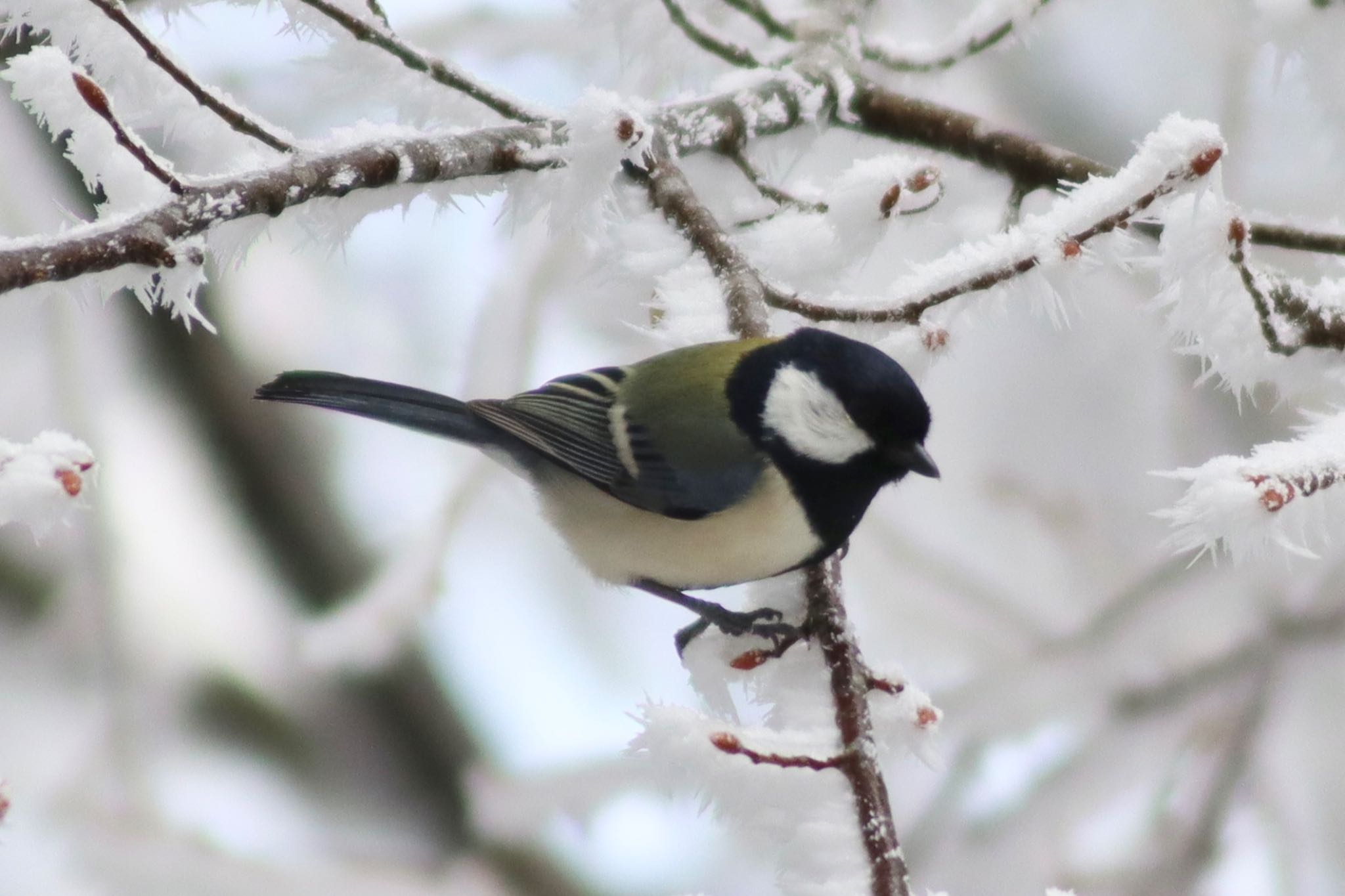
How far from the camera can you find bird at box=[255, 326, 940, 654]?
1.23 meters

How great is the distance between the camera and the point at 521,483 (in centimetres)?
219

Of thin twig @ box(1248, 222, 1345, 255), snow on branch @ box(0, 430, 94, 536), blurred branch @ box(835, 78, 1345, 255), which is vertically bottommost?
snow on branch @ box(0, 430, 94, 536)

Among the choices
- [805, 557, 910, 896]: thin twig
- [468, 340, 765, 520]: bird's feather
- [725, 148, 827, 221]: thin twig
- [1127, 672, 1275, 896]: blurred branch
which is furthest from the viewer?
[1127, 672, 1275, 896]: blurred branch

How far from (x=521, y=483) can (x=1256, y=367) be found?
4.72 feet

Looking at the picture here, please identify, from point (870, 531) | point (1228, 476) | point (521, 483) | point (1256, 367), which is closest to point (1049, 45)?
point (870, 531)

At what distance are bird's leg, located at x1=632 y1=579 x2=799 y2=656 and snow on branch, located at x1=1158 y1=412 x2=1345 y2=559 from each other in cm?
38

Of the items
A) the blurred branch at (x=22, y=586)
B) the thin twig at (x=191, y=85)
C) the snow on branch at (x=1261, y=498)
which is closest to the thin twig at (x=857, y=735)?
the snow on branch at (x=1261, y=498)

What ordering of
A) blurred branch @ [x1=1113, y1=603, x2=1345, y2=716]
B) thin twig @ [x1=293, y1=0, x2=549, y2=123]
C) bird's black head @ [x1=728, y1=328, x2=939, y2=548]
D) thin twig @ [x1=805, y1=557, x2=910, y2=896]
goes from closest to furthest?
1. thin twig @ [x1=805, y1=557, x2=910, y2=896]
2. thin twig @ [x1=293, y1=0, x2=549, y2=123]
3. bird's black head @ [x1=728, y1=328, x2=939, y2=548]
4. blurred branch @ [x1=1113, y1=603, x2=1345, y2=716]

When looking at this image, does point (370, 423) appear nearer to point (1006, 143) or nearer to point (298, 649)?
point (298, 649)

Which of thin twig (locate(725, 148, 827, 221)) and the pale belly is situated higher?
thin twig (locate(725, 148, 827, 221))

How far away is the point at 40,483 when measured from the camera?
538 mm

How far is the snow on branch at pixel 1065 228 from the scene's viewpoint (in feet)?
2.99

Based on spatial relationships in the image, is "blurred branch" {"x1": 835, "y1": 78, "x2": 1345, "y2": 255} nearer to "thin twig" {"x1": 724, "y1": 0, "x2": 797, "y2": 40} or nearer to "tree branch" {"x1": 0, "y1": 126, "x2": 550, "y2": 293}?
"thin twig" {"x1": 724, "y1": 0, "x2": 797, "y2": 40}

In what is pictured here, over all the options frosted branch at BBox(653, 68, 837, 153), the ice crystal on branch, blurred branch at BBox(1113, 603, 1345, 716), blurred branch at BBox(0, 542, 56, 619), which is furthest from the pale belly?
blurred branch at BBox(1113, 603, 1345, 716)
